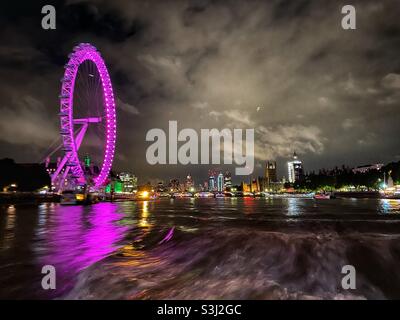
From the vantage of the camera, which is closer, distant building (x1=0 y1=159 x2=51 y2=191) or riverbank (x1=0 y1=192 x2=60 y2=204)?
riverbank (x1=0 y1=192 x2=60 y2=204)

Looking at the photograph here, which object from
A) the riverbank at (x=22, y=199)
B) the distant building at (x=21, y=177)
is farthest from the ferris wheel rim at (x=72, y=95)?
the distant building at (x=21, y=177)

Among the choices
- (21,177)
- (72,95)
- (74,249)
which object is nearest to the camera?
(74,249)

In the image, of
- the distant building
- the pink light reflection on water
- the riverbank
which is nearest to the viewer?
the pink light reflection on water

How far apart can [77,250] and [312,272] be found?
9430 mm

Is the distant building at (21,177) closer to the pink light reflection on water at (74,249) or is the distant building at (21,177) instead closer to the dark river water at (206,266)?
the pink light reflection on water at (74,249)

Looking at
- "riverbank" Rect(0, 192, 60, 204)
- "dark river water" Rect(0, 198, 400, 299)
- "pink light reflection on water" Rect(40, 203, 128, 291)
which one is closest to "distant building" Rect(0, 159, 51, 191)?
"riverbank" Rect(0, 192, 60, 204)

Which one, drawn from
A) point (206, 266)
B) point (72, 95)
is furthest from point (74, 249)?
point (72, 95)

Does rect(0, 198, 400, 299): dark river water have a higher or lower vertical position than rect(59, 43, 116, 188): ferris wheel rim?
lower

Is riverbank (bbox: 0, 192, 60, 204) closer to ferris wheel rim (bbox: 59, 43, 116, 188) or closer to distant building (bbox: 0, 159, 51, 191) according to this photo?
ferris wheel rim (bbox: 59, 43, 116, 188)

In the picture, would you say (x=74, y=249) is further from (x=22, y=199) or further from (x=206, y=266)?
(x=22, y=199)

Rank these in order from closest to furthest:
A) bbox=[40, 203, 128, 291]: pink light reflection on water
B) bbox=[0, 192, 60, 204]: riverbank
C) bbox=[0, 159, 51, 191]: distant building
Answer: bbox=[40, 203, 128, 291]: pink light reflection on water, bbox=[0, 192, 60, 204]: riverbank, bbox=[0, 159, 51, 191]: distant building

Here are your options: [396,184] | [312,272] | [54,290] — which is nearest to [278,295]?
[312,272]
